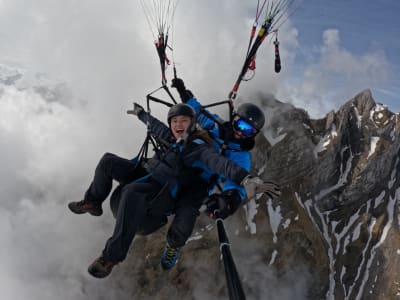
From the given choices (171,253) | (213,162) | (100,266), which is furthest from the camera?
(171,253)

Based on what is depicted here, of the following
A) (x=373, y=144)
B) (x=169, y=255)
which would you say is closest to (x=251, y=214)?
(x=373, y=144)

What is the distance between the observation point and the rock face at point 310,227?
325 ft

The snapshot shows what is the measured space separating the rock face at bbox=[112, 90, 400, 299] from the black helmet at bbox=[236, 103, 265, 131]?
91.8 m

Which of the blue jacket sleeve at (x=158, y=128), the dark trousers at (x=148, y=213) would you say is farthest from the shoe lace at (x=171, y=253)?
the blue jacket sleeve at (x=158, y=128)

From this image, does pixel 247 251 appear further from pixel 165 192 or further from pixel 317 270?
pixel 165 192

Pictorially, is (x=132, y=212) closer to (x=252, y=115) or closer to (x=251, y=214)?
(x=252, y=115)

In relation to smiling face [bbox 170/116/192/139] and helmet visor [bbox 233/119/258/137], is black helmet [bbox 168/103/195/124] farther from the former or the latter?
helmet visor [bbox 233/119/258/137]

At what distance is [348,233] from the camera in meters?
118

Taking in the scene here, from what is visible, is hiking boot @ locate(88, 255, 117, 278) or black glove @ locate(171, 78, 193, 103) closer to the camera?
hiking boot @ locate(88, 255, 117, 278)

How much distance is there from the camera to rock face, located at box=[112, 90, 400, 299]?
3895 inches

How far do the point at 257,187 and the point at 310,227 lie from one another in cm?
10326

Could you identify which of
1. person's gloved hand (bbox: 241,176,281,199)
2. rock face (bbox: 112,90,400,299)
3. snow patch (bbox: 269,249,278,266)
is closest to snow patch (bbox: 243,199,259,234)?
rock face (bbox: 112,90,400,299)

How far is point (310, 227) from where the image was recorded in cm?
10131

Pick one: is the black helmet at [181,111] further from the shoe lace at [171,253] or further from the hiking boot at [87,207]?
the shoe lace at [171,253]
